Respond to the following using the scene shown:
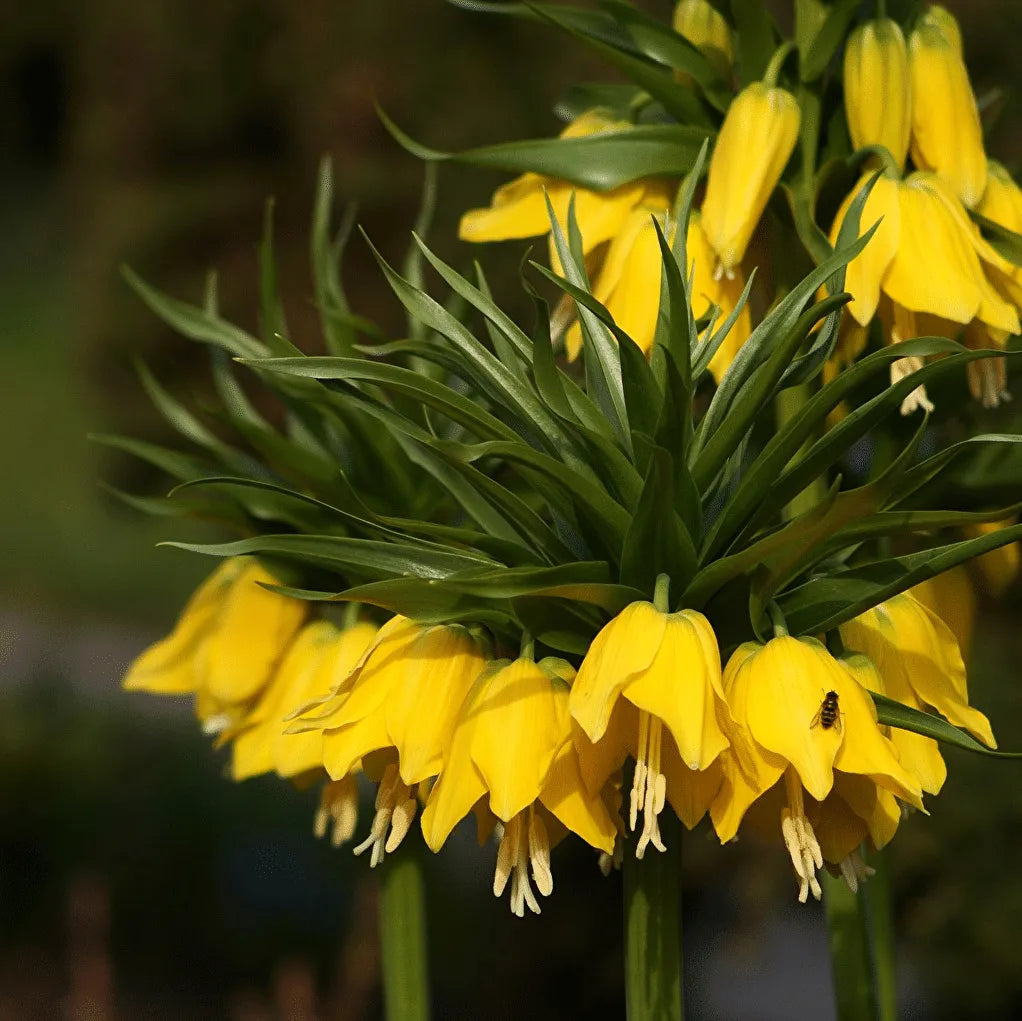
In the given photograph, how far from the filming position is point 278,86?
319cm

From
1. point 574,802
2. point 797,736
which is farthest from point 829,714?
point 574,802

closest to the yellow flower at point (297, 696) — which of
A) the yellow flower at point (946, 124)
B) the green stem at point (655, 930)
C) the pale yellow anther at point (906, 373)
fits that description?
the green stem at point (655, 930)

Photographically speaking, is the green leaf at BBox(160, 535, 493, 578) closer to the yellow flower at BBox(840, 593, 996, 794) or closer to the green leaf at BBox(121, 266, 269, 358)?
the yellow flower at BBox(840, 593, 996, 794)

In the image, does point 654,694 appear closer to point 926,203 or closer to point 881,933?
point 926,203

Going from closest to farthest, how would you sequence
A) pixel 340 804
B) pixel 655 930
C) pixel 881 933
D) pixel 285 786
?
pixel 655 930, pixel 340 804, pixel 881 933, pixel 285 786

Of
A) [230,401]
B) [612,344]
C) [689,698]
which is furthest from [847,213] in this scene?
[230,401]

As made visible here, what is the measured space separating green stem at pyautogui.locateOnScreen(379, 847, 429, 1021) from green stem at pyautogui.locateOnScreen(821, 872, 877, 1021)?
276mm

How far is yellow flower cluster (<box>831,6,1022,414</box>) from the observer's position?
2.86 feet

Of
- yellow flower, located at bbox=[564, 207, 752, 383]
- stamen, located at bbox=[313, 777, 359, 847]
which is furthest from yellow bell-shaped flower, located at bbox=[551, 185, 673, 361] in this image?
stamen, located at bbox=[313, 777, 359, 847]

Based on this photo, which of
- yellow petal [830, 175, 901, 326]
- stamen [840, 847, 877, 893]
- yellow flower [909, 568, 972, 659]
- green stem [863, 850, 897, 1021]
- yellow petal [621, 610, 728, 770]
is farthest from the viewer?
green stem [863, 850, 897, 1021]

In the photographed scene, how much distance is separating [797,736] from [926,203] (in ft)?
1.23

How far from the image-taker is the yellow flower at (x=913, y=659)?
0.77m

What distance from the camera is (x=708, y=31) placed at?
38.8 inches

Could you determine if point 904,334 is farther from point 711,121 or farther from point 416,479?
point 416,479
